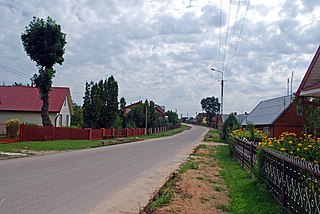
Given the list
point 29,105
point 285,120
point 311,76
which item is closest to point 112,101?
point 29,105

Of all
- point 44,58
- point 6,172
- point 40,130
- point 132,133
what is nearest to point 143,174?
point 6,172

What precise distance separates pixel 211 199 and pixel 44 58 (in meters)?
27.4

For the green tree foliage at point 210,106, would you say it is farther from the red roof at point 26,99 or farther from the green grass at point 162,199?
the green grass at point 162,199

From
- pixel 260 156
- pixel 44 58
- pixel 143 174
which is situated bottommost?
pixel 143 174

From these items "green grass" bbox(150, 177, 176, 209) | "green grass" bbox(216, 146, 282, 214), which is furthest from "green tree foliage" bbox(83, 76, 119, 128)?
"green grass" bbox(150, 177, 176, 209)

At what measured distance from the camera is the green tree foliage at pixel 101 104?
139 ft

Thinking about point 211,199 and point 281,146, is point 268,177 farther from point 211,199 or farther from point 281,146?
point 211,199

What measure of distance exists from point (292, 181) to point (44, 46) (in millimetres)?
29625

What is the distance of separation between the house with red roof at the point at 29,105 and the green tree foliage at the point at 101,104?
3092 mm

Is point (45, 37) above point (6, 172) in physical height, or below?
above

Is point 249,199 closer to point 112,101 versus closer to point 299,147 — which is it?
point 299,147

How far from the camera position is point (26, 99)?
42.2 m

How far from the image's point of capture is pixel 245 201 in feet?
26.7

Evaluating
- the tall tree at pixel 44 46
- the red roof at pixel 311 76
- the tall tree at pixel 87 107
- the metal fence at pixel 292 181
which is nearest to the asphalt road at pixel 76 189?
the metal fence at pixel 292 181
